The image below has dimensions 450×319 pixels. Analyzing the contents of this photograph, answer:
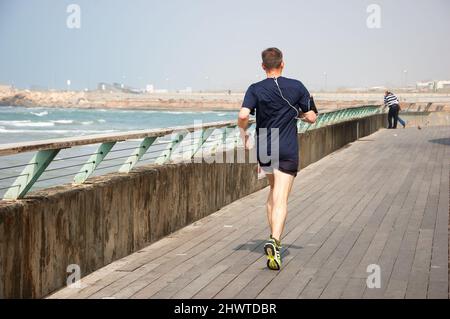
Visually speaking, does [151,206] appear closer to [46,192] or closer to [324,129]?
[46,192]

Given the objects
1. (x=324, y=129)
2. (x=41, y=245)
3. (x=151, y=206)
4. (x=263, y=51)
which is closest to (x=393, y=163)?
(x=324, y=129)

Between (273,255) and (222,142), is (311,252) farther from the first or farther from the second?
(222,142)

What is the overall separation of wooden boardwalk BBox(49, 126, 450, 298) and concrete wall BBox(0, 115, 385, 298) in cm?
17

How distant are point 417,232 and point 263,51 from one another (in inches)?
141

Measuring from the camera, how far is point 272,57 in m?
7.46

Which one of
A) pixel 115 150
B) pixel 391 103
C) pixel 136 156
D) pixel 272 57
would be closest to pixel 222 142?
pixel 136 156

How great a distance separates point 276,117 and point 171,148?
2819 millimetres

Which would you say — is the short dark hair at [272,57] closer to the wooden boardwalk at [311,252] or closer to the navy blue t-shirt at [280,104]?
the navy blue t-shirt at [280,104]

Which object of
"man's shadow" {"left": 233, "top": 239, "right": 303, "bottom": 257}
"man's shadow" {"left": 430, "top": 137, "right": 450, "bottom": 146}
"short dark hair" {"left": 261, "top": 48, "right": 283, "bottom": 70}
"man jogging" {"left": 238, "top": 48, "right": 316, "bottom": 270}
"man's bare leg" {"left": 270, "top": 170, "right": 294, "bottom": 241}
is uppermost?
"short dark hair" {"left": 261, "top": 48, "right": 283, "bottom": 70}

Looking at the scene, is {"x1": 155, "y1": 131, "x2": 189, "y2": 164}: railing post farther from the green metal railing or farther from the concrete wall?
the concrete wall

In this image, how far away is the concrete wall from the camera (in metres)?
6.12

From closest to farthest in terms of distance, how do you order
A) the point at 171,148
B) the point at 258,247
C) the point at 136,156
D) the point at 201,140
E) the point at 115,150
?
the point at 115,150
the point at 136,156
the point at 258,247
the point at 171,148
the point at 201,140

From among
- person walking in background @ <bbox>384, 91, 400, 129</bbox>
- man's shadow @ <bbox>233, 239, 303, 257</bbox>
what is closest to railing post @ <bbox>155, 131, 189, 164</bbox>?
man's shadow @ <bbox>233, 239, 303, 257</bbox>

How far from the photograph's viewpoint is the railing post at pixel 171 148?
32.3 ft
